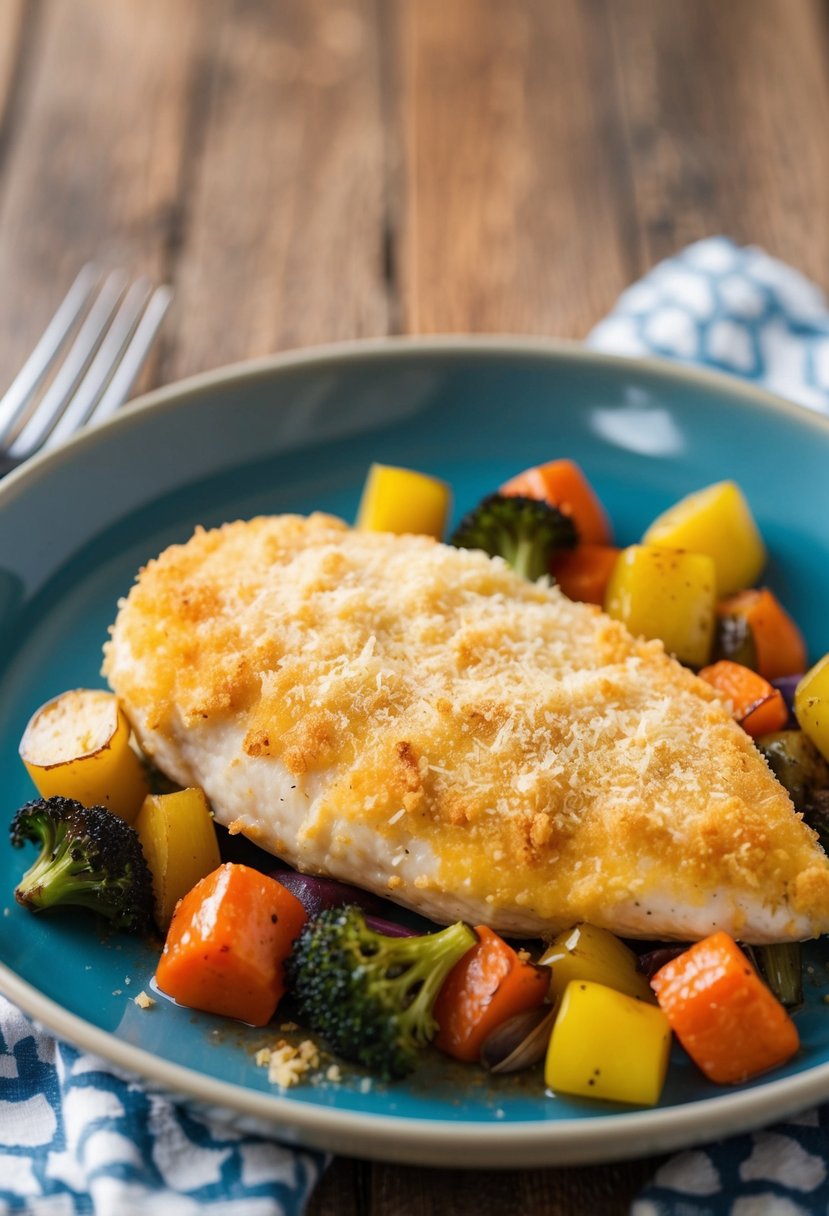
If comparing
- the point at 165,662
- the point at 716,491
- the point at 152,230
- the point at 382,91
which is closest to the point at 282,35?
the point at 382,91

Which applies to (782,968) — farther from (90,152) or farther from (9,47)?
(9,47)

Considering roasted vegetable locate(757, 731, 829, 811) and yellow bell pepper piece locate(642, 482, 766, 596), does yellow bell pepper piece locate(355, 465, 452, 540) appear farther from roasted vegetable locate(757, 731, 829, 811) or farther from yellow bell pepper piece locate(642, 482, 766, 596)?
roasted vegetable locate(757, 731, 829, 811)

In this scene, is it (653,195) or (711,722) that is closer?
(711,722)

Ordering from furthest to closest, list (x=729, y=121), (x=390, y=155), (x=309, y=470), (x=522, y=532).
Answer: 1. (x=729, y=121)
2. (x=390, y=155)
3. (x=309, y=470)
4. (x=522, y=532)

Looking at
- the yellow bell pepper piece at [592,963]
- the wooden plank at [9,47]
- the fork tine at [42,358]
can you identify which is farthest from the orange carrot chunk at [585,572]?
the wooden plank at [9,47]

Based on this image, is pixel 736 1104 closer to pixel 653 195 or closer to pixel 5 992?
pixel 5 992

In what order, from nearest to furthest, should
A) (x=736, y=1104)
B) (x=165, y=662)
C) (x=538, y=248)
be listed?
1. (x=736, y=1104)
2. (x=165, y=662)
3. (x=538, y=248)

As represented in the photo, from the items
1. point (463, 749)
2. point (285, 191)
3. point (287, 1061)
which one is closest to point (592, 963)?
point (463, 749)
